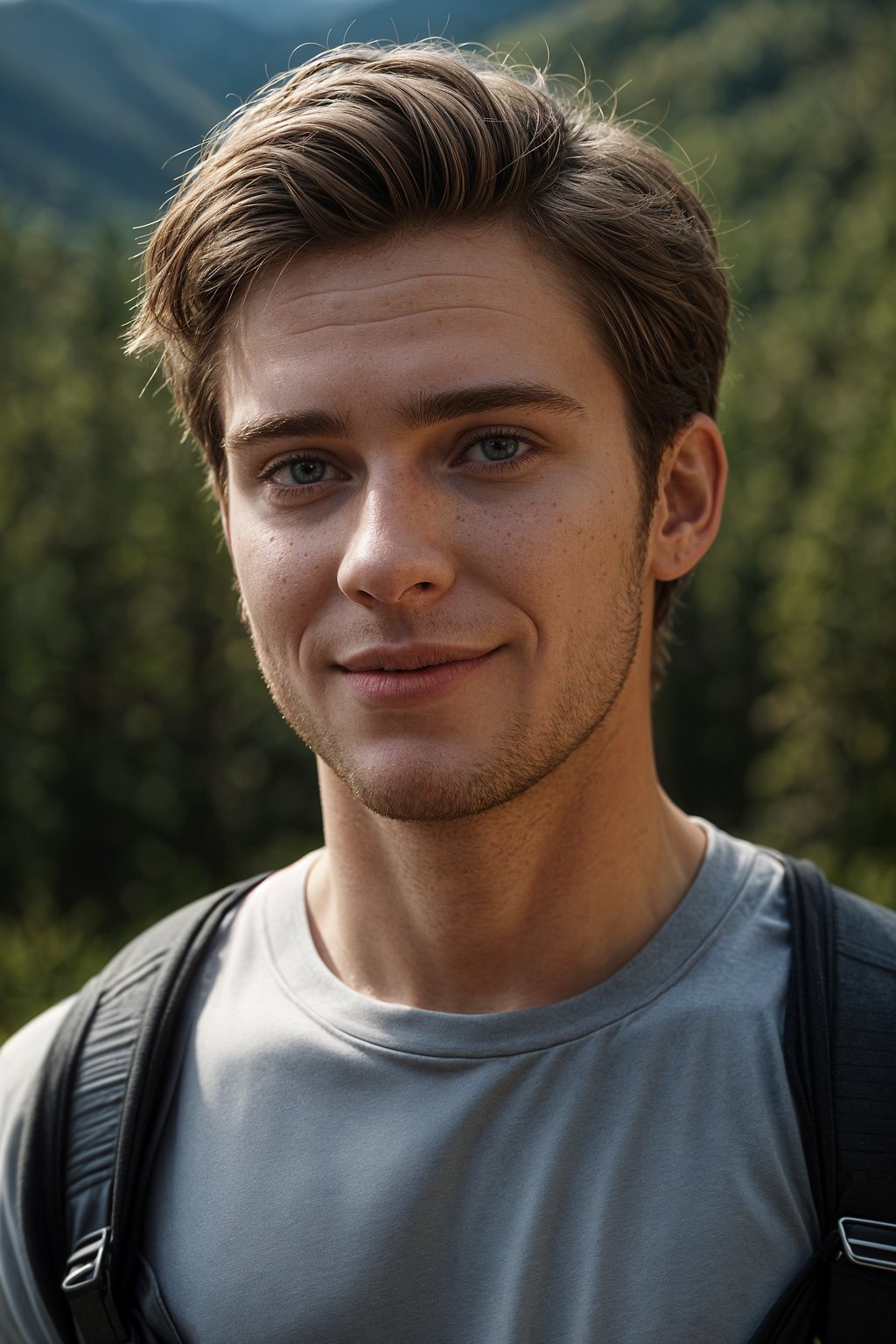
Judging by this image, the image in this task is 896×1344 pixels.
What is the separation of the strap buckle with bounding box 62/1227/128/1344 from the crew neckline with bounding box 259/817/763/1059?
62cm

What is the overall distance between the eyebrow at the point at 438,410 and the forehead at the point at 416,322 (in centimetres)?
2

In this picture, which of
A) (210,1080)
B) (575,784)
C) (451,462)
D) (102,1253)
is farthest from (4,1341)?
(451,462)

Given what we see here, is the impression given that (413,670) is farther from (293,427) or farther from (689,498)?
(689,498)

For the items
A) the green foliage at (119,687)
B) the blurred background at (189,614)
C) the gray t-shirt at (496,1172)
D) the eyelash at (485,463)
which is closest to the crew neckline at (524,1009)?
the gray t-shirt at (496,1172)

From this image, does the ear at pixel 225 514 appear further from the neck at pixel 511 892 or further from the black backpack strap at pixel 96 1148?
the black backpack strap at pixel 96 1148

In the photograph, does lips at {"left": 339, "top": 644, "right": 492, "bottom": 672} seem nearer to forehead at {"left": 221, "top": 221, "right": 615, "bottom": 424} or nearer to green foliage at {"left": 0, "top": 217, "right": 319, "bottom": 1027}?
forehead at {"left": 221, "top": 221, "right": 615, "bottom": 424}

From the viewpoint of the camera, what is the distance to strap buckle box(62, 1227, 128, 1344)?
246 cm

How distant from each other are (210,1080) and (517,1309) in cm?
78

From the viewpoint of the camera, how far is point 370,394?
2469mm

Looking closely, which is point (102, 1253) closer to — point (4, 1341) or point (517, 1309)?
point (4, 1341)

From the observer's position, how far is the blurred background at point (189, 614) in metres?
21.1

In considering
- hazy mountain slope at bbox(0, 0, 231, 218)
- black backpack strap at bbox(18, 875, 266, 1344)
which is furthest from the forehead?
hazy mountain slope at bbox(0, 0, 231, 218)

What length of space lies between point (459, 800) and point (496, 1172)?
71 centimetres

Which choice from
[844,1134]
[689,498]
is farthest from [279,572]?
[844,1134]
